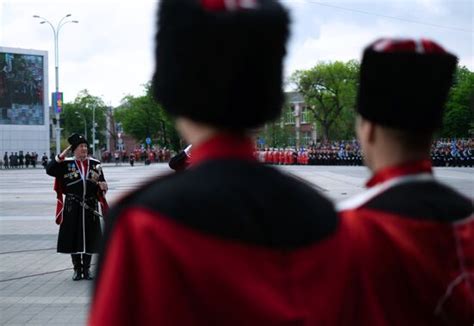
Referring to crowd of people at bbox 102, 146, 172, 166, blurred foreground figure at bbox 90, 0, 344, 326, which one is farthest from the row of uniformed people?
crowd of people at bbox 102, 146, 172, 166

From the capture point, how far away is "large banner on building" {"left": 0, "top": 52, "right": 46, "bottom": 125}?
64.1 metres

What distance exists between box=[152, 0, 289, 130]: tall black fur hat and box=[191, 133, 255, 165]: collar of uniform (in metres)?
0.03

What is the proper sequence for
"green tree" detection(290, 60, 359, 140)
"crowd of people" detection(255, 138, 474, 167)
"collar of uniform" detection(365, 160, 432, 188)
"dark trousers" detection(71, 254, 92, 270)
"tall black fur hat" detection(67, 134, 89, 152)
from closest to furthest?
"collar of uniform" detection(365, 160, 432, 188), "dark trousers" detection(71, 254, 92, 270), "tall black fur hat" detection(67, 134, 89, 152), "crowd of people" detection(255, 138, 474, 167), "green tree" detection(290, 60, 359, 140)

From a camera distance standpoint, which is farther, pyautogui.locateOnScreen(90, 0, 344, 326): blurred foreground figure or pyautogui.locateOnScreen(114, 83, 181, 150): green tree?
pyautogui.locateOnScreen(114, 83, 181, 150): green tree

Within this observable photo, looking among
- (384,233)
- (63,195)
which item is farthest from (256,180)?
(63,195)

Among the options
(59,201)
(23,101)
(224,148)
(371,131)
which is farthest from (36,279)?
(23,101)

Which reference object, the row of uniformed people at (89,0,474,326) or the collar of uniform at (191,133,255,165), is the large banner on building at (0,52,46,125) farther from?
the collar of uniform at (191,133,255,165)

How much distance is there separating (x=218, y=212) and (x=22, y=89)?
67.5 m

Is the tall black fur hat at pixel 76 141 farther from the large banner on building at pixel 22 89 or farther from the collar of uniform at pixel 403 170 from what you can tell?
the large banner on building at pixel 22 89

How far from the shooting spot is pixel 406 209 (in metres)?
1.82

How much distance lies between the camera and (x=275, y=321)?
4.64 ft

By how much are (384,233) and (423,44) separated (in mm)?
615

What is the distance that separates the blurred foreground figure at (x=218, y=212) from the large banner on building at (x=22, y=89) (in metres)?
66.5

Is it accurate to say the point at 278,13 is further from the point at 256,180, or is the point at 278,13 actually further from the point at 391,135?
the point at 391,135
